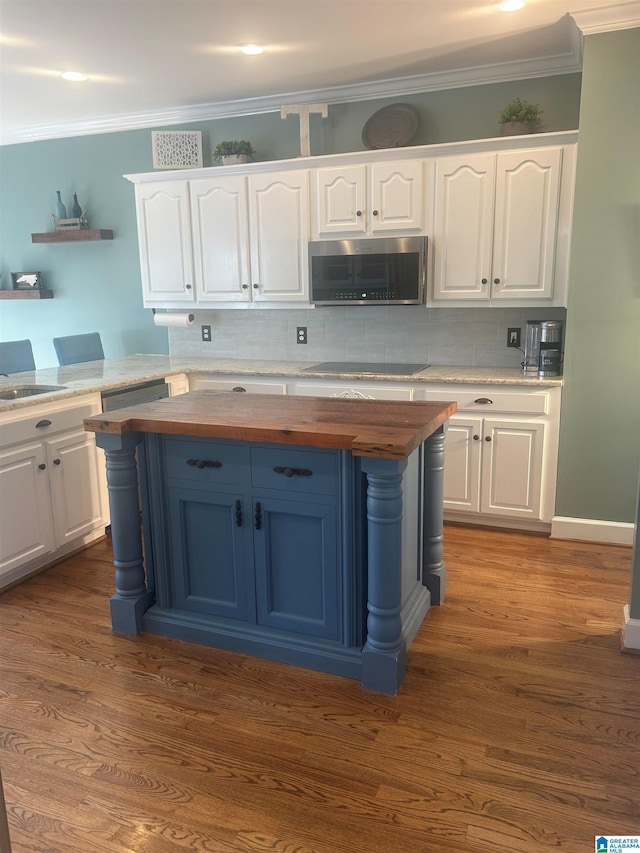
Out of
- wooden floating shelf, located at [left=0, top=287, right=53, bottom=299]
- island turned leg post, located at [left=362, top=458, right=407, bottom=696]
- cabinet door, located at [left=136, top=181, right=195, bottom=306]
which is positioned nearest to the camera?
island turned leg post, located at [left=362, top=458, right=407, bottom=696]

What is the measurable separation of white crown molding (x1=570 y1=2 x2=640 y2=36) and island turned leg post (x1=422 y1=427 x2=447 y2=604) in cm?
211

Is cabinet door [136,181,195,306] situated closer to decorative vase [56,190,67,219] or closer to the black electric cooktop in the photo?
decorative vase [56,190,67,219]

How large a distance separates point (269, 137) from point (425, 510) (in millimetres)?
2969

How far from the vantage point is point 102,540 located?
3.69m

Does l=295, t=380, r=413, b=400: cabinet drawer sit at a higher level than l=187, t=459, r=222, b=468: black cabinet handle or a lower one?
higher

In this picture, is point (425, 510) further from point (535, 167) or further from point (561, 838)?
point (535, 167)

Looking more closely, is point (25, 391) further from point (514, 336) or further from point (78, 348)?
point (514, 336)

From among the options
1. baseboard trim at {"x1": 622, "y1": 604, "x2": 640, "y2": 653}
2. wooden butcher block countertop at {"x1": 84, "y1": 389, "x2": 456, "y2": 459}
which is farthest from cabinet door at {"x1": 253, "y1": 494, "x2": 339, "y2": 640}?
baseboard trim at {"x1": 622, "y1": 604, "x2": 640, "y2": 653}

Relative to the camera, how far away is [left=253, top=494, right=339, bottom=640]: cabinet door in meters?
2.31

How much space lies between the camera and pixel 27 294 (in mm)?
5207

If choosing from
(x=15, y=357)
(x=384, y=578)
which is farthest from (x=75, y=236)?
(x=384, y=578)

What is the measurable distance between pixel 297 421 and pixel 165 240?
2601 mm

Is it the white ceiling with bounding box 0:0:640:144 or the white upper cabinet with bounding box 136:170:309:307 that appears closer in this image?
the white ceiling with bounding box 0:0:640:144

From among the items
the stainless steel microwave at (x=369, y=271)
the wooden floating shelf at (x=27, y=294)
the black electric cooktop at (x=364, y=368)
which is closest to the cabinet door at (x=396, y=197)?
the stainless steel microwave at (x=369, y=271)
